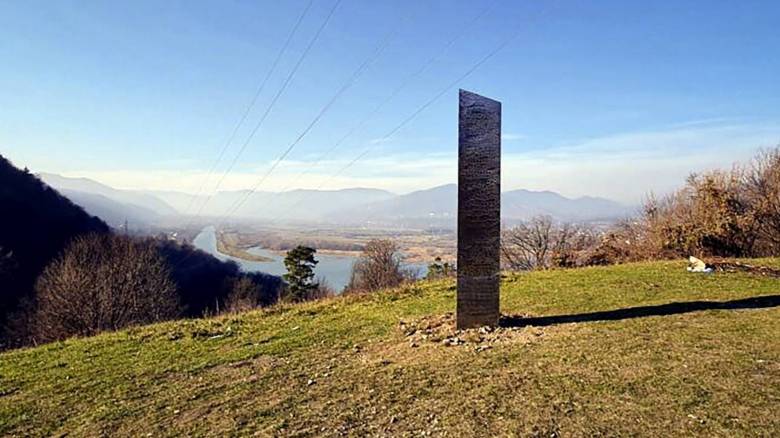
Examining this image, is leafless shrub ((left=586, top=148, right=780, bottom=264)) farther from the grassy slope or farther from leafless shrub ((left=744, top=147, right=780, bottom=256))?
the grassy slope

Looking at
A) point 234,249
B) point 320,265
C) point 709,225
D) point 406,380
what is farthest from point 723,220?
point 234,249

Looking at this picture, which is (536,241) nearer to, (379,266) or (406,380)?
(379,266)

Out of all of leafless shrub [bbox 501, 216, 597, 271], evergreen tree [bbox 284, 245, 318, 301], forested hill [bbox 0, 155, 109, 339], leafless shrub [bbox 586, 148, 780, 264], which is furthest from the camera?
evergreen tree [bbox 284, 245, 318, 301]

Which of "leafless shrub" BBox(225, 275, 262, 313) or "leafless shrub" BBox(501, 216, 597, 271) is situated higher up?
"leafless shrub" BBox(501, 216, 597, 271)

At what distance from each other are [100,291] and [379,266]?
21.6m

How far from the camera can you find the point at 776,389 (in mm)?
4352

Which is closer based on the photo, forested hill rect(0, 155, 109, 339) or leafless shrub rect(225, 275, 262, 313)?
forested hill rect(0, 155, 109, 339)

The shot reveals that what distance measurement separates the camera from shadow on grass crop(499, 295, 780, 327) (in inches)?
291

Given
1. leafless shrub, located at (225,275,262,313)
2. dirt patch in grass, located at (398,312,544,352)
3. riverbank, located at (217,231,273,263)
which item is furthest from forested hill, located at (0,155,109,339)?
dirt patch in grass, located at (398,312,544,352)

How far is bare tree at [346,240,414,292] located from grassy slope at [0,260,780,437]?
31.5m

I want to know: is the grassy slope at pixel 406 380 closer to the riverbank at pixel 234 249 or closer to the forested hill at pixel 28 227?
the forested hill at pixel 28 227

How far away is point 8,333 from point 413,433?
112 feet

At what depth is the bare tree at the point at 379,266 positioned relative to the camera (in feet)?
132

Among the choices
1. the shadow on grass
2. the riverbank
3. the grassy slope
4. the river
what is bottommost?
the river
